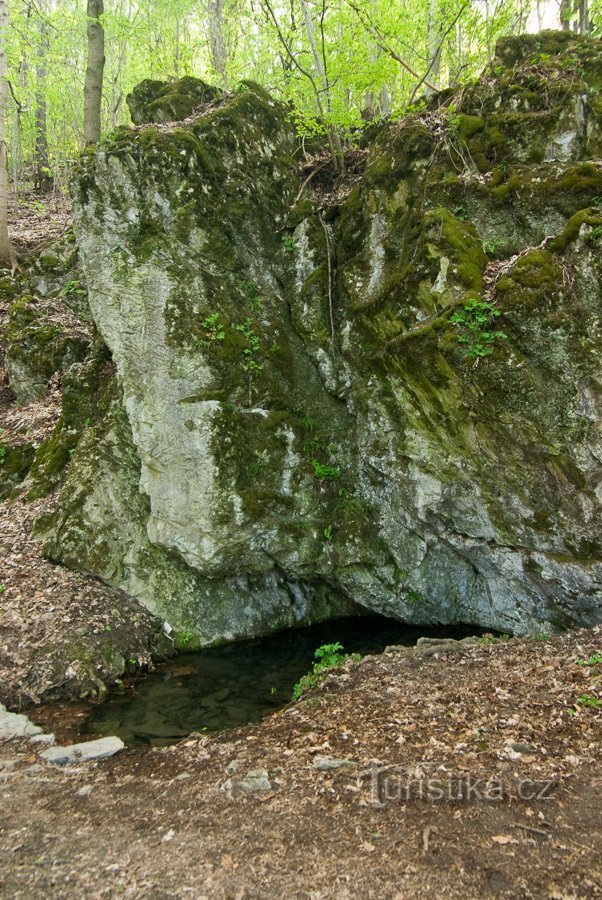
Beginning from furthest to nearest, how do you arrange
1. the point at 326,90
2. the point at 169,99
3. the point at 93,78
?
the point at 93,78
the point at 169,99
the point at 326,90

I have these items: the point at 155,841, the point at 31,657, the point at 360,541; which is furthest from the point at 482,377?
the point at 31,657

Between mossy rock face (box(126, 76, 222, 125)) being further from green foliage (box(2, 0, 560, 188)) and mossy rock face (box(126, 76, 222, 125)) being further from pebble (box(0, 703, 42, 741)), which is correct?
pebble (box(0, 703, 42, 741))

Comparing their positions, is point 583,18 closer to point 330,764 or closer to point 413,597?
point 413,597

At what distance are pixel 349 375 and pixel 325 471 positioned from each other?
181cm

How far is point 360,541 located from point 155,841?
18.4 ft

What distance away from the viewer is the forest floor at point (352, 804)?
3023 millimetres

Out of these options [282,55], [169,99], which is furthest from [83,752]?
[282,55]

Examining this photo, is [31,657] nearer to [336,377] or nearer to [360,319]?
[336,377]

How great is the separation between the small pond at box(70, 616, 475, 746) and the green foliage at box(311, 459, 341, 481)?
9.08 feet

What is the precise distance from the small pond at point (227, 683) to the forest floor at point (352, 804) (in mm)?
759

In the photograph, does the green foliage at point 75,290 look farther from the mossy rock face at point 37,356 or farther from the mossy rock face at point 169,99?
the mossy rock face at point 169,99

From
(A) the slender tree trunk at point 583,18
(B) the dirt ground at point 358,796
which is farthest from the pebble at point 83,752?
(A) the slender tree trunk at point 583,18

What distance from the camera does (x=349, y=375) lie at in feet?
28.9

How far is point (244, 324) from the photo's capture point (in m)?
8.71
